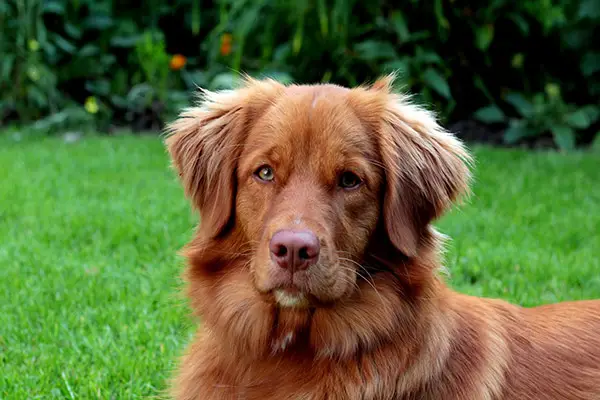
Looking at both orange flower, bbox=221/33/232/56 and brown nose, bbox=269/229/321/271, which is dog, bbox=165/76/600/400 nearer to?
brown nose, bbox=269/229/321/271

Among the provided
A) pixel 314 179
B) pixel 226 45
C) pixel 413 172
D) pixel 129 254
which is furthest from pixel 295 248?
pixel 226 45

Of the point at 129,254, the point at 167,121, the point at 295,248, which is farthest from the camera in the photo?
the point at 167,121

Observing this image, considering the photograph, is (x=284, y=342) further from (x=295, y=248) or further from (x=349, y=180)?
(x=349, y=180)

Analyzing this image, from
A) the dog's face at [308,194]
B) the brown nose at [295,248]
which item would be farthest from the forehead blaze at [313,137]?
the brown nose at [295,248]

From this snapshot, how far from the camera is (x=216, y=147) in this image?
3.80m

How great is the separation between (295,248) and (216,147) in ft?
2.69

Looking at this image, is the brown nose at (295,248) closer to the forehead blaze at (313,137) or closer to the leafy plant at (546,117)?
the forehead blaze at (313,137)

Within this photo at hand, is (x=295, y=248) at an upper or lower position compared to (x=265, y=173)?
lower

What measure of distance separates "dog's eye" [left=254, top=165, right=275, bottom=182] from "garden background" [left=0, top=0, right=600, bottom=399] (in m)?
1.40

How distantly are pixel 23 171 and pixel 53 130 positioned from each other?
8.68ft

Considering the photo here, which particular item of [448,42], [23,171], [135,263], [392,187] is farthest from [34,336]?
[448,42]

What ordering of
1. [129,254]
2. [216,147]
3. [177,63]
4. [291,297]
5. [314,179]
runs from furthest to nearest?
[177,63] < [129,254] < [216,147] < [314,179] < [291,297]

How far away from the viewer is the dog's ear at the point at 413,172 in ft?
11.8

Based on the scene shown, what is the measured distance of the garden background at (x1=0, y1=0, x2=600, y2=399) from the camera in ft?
17.2
